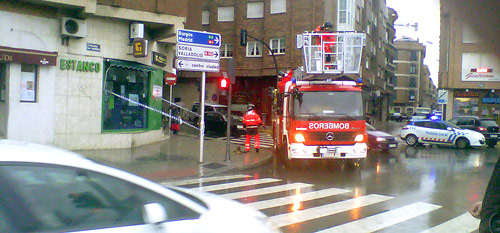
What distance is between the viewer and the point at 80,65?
13875mm

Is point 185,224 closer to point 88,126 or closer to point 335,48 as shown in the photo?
point 335,48

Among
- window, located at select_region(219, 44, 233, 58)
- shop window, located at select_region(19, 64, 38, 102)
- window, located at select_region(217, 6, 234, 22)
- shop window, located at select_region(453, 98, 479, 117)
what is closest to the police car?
shop window, located at select_region(453, 98, 479, 117)

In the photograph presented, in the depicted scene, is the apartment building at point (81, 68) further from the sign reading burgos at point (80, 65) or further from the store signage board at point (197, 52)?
the store signage board at point (197, 52)

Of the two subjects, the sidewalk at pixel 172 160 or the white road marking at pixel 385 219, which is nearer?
the white road marking at pixel 385 219

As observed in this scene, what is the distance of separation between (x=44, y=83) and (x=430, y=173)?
12085 millimetres

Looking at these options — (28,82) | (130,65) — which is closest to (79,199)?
(28,82)

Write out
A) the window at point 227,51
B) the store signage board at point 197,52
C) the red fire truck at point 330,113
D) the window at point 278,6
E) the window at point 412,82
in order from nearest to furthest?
the red fire truck at point 330,113 < the store signage board at point 197,52 < the window at point 278,6 < the window at point 227,51 < the window at point 412,82

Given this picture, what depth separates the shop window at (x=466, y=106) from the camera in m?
35.1

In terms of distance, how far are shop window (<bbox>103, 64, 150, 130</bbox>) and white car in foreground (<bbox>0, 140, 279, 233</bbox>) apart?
40.3 ft

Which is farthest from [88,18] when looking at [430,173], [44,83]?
[430,173]

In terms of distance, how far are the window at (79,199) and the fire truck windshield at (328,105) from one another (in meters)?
9.35

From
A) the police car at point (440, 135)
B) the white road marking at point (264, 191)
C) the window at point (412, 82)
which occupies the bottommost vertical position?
the white road marking at point (264, 191)

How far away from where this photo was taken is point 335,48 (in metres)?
13.1

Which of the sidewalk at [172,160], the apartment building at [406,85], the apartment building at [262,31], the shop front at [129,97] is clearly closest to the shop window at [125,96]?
the shop front at [129,97]
